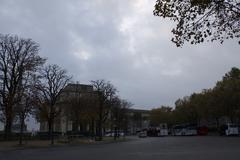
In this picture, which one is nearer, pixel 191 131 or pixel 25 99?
pixel 25 99

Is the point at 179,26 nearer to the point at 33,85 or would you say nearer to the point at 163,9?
the point at 163,9

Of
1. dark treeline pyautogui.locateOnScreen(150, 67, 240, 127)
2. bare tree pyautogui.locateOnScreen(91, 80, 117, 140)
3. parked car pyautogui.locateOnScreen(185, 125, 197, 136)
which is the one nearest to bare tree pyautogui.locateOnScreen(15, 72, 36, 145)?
bare tree pyautogui.locateOnScreen(91, 80, 117, 140)

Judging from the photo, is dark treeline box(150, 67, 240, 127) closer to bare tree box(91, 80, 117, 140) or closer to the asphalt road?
bare tree box(91, 80, 117, 140)

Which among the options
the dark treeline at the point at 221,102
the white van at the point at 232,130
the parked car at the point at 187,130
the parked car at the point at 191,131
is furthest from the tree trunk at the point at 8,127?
the parked car at the point at 187,130

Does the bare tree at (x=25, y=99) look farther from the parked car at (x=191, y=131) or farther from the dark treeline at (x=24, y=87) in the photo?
the parked car at (x=191, y=131)

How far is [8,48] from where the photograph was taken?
201 ft

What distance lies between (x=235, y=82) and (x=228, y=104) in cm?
546

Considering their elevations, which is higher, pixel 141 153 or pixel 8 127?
pixel 8 127

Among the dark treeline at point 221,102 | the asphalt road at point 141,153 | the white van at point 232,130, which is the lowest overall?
the asphalt road at point 141,153

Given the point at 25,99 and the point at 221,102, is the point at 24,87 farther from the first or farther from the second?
the point at 221,102

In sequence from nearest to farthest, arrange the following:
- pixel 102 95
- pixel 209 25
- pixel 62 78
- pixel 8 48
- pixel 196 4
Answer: pixel 196 4 < pixel 209 25 < pixel 8 48 < pixel 62 78 < pixel 102 95

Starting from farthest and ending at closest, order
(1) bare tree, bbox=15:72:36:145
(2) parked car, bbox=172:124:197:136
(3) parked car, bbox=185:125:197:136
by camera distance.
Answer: (2) parked car, bbox=172:124:197:136
(3) parked car, bbox=185:125:197:136
(1) bare tree, bbox=15:72:36:145

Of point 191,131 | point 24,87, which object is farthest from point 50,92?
point 191,131

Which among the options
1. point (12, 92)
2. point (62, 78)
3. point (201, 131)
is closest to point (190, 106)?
point (201, 131)
